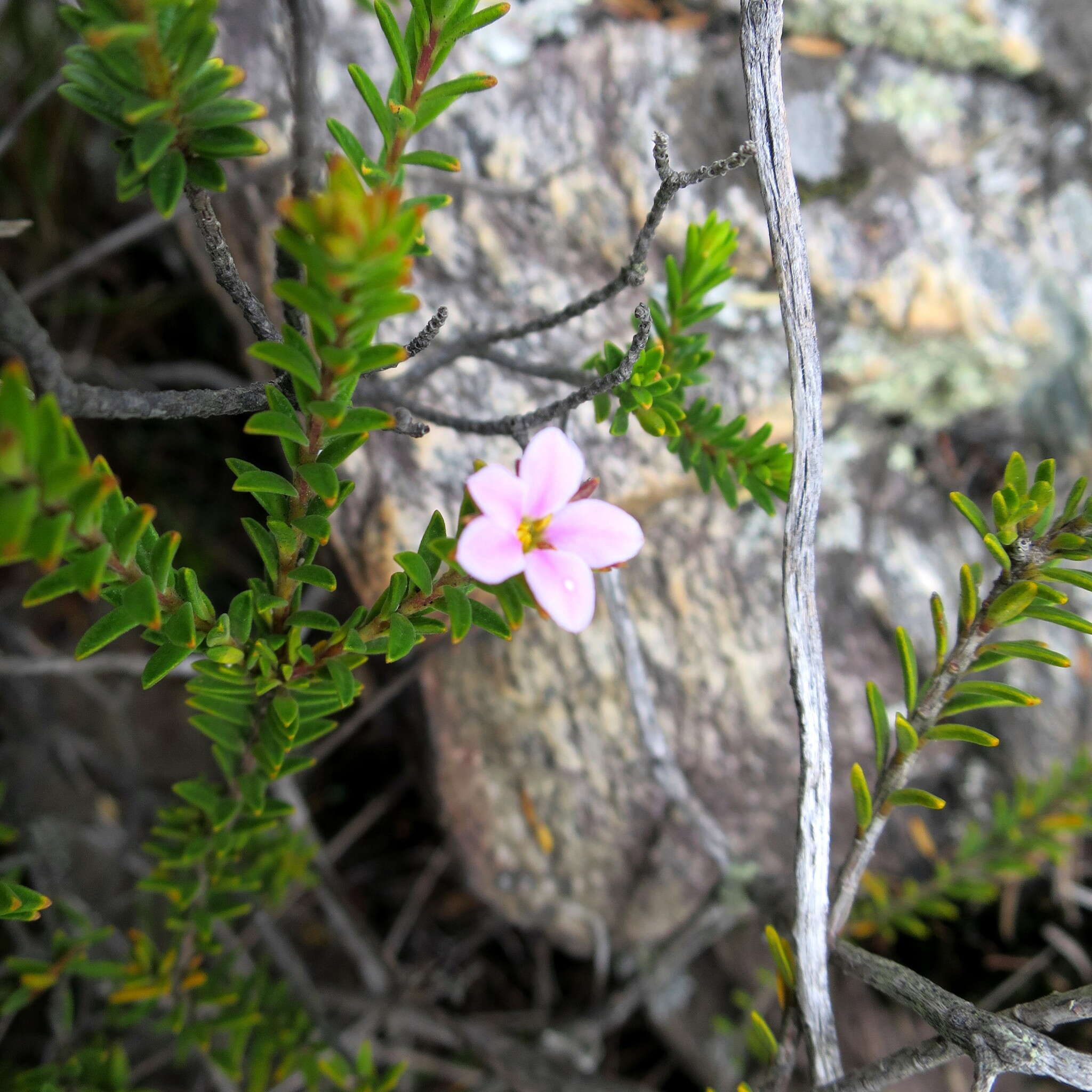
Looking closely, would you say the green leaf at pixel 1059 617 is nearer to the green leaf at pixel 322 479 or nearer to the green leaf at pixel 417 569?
the green leaf at pixel 417 569

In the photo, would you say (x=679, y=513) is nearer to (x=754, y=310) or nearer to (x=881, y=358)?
(x=754, y=310)

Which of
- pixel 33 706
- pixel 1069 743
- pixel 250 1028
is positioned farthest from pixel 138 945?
pixel 1069 743

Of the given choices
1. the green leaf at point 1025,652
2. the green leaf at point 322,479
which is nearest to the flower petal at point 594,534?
the green leaf at point 322,479

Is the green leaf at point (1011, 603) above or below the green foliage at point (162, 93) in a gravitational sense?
below

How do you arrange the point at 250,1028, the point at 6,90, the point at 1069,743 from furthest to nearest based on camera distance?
the point at 6,90 < the point at 1069,743 < the point at 250,1028

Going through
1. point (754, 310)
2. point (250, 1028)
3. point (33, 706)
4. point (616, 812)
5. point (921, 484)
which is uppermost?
point (754, 310)

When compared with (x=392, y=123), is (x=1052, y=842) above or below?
below

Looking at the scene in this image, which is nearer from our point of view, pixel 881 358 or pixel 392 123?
pixel 392 123

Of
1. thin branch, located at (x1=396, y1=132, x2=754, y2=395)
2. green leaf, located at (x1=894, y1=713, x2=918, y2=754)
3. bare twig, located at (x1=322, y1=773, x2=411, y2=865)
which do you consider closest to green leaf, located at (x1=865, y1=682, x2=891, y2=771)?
green leaf, located at (x1=894, y1=713, x2=918, y2=754)
